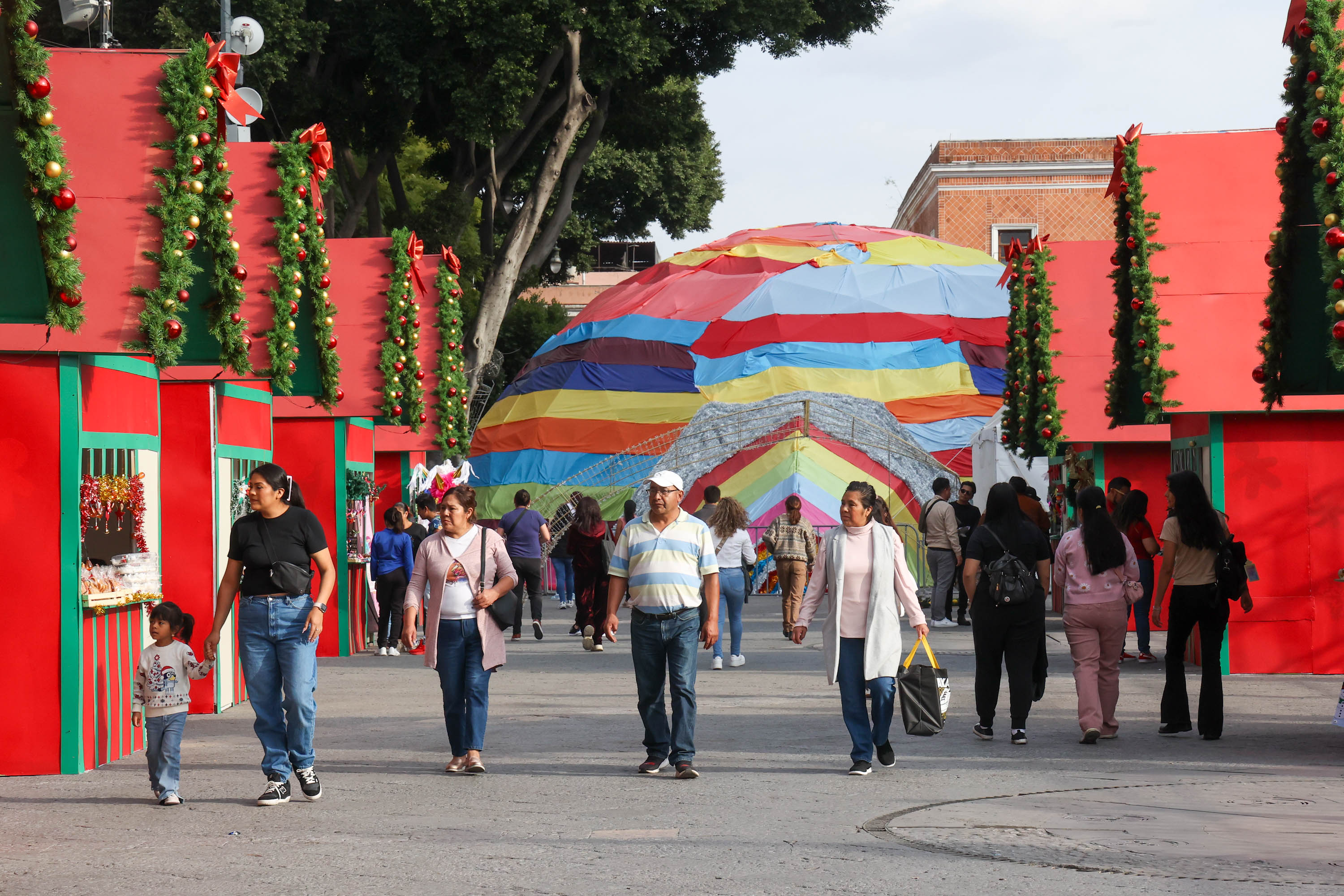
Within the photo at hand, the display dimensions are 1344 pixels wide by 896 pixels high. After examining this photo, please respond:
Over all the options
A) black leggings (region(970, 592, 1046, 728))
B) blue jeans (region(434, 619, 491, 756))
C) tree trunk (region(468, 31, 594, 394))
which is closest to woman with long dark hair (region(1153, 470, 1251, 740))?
black leggings (region(970, 592, 1046, 728))

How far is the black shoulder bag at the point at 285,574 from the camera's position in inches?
329

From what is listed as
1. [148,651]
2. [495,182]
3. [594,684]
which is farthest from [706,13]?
[148,651]

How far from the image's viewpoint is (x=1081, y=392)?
1925cm

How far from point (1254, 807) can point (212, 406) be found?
327 inches

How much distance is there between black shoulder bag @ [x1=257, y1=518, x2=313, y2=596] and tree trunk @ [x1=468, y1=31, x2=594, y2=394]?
19.5 meters

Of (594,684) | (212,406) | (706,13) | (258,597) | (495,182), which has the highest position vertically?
(706,13)

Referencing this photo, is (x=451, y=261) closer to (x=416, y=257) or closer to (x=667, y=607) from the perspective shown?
(x=416, y=257)

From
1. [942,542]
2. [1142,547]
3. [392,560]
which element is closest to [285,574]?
[392,560]

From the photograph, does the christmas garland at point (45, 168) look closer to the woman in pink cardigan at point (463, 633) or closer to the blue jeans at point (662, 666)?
the woman in pink cardigan at point (463, 633)

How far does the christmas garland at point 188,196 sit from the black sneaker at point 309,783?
272 centimetres

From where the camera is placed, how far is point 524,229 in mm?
28203

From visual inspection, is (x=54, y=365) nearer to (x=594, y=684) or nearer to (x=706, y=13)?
(x=594, y=684)

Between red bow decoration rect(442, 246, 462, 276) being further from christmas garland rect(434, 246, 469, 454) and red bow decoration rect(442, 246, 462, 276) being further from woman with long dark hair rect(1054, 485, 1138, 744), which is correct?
woman with long dark hair rect(1054, 485, 1138, 744)

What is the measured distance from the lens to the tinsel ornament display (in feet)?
27.6
